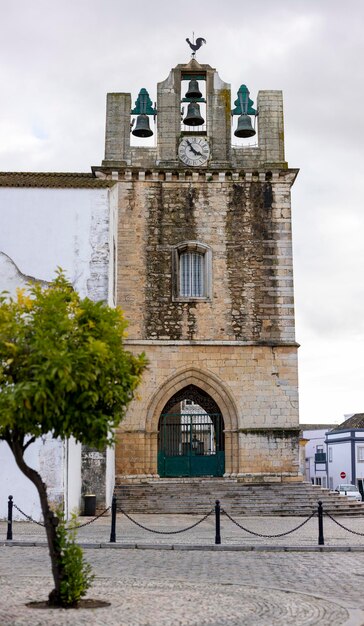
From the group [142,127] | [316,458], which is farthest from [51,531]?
[316,458]

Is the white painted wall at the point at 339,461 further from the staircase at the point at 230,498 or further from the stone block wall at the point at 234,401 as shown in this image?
the staircase at the point at 230,498

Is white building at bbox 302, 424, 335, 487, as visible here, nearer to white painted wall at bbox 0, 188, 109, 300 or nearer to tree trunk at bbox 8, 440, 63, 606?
white painted wall at bbox 0, 188, 109, 300

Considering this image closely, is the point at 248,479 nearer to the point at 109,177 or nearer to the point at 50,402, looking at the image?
the point at 109,177

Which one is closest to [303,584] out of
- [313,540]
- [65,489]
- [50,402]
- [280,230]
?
[50,402]

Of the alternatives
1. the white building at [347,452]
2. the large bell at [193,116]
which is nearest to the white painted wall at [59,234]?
the large bell at [193,116]

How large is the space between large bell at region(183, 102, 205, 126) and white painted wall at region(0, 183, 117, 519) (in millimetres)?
6412

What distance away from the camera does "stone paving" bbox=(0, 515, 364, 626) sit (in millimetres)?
7832

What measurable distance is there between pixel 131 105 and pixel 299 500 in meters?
13.3

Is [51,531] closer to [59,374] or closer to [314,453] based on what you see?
[59,374]

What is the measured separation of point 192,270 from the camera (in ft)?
87.9

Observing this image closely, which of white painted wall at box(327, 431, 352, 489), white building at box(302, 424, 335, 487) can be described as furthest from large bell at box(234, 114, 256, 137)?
white building at box(302, 424, 335, 487)

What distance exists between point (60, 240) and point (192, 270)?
22.0 feet

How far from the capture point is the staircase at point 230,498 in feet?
75.6

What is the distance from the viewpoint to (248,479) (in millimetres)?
25188
